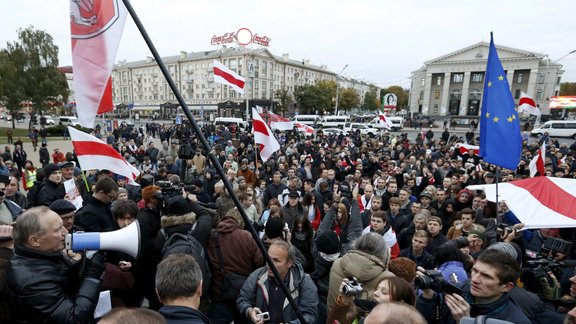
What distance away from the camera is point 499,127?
4.72 meters

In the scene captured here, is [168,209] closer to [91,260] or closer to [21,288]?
[91,260]

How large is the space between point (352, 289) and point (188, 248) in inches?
54.4

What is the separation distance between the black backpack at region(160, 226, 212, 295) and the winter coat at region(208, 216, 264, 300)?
0.30 ft

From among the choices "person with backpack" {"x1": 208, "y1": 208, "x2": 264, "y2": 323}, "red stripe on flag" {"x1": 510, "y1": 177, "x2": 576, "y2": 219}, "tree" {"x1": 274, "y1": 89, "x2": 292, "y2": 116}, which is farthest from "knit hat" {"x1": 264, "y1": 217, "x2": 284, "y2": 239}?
"tree" {"x1": 274, "y1": 89, "x2": 292, "y2": 116}

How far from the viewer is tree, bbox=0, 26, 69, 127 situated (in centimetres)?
3628

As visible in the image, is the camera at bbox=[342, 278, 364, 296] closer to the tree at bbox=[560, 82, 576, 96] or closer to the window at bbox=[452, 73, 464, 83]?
the window at bbox=[452, 73, 464, 83]

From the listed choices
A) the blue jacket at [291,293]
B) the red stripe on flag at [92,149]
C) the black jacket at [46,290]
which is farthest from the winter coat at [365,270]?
the red stripe on flag at [92,149]

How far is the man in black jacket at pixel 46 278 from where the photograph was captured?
1827mm

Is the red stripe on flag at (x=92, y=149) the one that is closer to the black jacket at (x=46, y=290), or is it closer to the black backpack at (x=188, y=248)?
the black backpack at (x=188, y=248)

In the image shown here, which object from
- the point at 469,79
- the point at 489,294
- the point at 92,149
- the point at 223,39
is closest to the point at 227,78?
the point at 92,149

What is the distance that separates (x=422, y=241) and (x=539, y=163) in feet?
19.9

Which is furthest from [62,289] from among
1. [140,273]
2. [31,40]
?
[31,40]

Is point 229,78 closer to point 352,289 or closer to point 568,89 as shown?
point 352,289

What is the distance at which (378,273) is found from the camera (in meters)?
2.38
